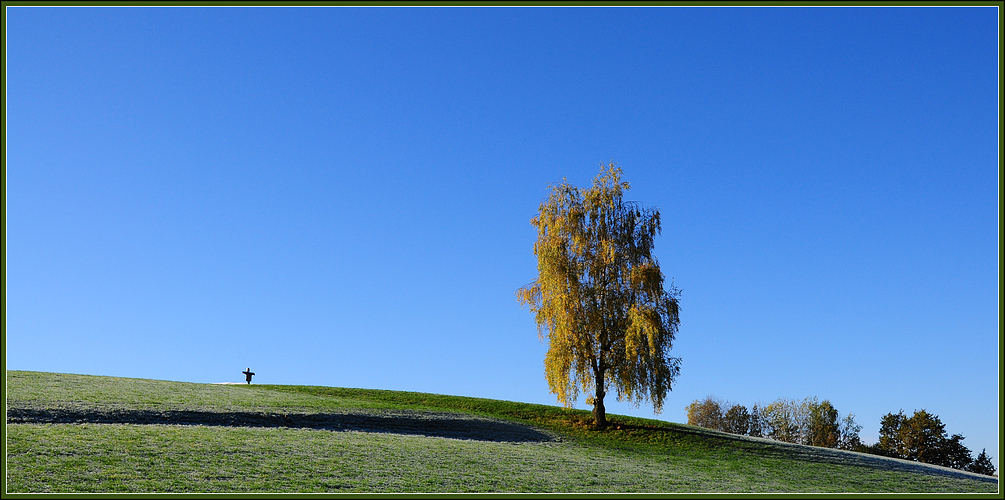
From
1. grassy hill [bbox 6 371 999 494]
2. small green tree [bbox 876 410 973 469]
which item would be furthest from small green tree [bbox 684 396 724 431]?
grassy hill [bbox 6 371 999 494]

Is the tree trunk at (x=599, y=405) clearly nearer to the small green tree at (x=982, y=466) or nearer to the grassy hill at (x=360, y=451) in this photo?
the grassy hill at (x=360, y=451)

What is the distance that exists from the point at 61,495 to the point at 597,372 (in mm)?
23384

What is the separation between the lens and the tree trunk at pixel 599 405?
108 ft

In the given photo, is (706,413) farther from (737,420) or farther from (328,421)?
(328,421)

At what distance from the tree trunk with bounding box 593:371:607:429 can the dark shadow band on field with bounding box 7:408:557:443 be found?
10.9 feet

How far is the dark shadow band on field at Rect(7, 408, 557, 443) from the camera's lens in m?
23.7

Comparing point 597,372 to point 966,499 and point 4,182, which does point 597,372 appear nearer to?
point 966,499

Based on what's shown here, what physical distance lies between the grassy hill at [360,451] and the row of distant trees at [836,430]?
29916 mm

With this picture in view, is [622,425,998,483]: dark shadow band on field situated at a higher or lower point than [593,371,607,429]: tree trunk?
lower

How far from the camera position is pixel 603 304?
32.8 meters

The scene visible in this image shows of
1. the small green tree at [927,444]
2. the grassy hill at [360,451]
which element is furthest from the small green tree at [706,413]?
the grassy hill at [360,451]

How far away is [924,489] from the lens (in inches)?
934

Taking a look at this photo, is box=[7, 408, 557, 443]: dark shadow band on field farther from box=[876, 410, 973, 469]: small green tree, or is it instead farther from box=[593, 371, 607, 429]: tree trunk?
box=[876, 410, 973, 469]: small green tree

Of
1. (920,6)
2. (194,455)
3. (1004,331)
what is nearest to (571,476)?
(194,455)
